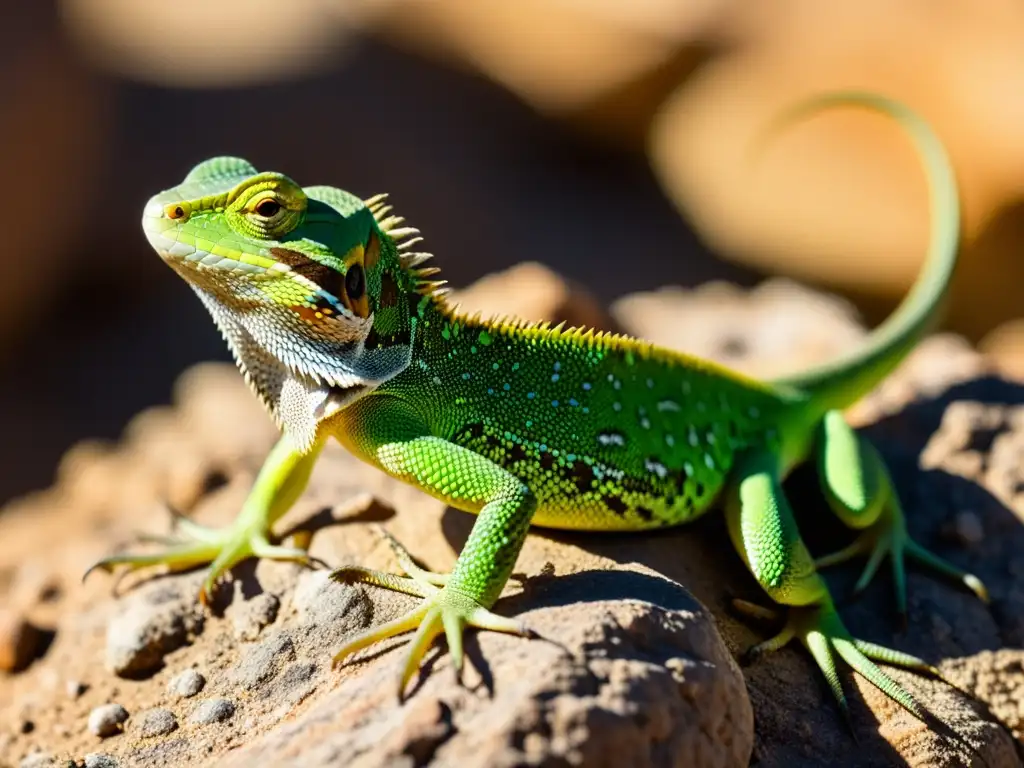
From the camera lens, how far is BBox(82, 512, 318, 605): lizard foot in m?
5.03

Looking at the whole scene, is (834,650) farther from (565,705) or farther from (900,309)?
(900,309)

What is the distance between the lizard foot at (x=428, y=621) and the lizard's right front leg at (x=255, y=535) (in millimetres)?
922

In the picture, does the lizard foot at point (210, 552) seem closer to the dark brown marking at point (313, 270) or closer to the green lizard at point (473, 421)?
the green lizard at point (473, 421)

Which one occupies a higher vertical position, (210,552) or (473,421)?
(473,421)

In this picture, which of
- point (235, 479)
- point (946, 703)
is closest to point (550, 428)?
point (946, 703)

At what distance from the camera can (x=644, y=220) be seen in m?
13.8

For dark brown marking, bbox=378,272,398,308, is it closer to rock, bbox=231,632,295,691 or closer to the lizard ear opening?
the lizard ear opening

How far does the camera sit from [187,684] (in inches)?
177

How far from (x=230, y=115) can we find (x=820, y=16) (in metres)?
8.05

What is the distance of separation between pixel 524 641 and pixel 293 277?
1744 millimetres

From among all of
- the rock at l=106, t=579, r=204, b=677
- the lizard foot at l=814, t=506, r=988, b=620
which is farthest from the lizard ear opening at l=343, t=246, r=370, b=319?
the lizard foot at l=814, t=506, r=988, b=620

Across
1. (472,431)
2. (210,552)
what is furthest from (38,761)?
(472,431)

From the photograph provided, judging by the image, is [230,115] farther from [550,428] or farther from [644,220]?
[550,428]

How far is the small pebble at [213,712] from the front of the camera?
4168 mm
